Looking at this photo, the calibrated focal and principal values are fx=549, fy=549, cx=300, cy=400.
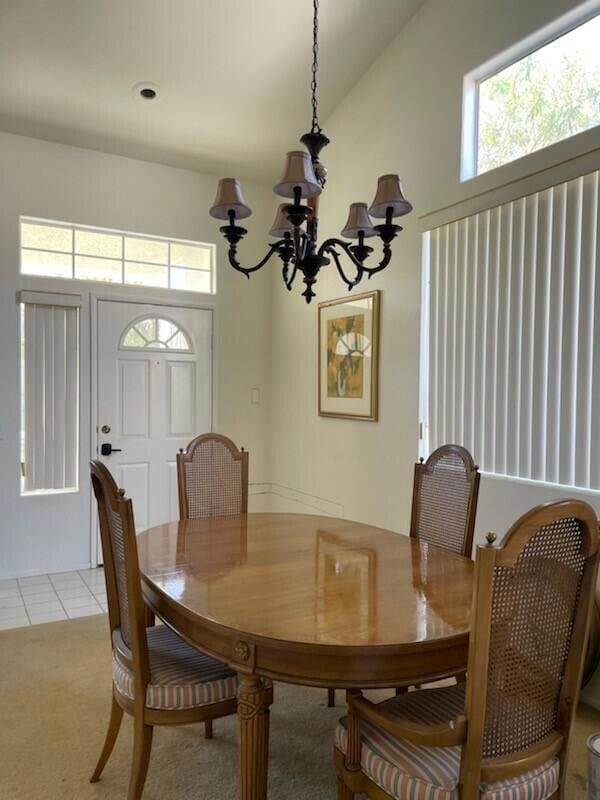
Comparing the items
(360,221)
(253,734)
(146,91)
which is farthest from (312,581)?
(146,91)

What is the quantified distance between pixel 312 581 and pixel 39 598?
8.65ft

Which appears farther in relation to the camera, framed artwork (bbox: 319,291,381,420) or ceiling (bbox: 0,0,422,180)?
framed artwork (bbox: 319,291,381,420)

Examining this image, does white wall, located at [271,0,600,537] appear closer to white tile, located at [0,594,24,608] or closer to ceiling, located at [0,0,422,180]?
ceiling, located at [0,0,422,180]

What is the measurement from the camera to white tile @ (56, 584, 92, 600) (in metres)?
3.64

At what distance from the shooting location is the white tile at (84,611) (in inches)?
131

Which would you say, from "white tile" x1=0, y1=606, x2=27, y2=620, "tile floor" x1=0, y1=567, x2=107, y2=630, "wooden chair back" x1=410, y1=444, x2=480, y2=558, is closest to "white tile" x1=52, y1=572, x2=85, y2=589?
"tile floor" x1=0, y1=567, x2=107, y2=630

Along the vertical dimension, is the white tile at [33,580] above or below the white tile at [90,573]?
above

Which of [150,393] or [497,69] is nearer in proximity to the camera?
[497,69]

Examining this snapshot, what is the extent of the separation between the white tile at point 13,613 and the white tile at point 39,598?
100mm

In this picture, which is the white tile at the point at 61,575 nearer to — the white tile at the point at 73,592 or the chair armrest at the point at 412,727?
the white tile at the point at 73,592

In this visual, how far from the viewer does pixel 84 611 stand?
3.39 m

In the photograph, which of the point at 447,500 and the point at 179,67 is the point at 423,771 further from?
the point at 179,67

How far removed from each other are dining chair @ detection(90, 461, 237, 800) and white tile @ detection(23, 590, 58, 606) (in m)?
2.02

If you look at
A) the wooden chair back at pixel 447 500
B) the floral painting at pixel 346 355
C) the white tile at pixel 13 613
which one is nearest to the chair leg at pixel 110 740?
the wooden chair back at pixel 447 500
